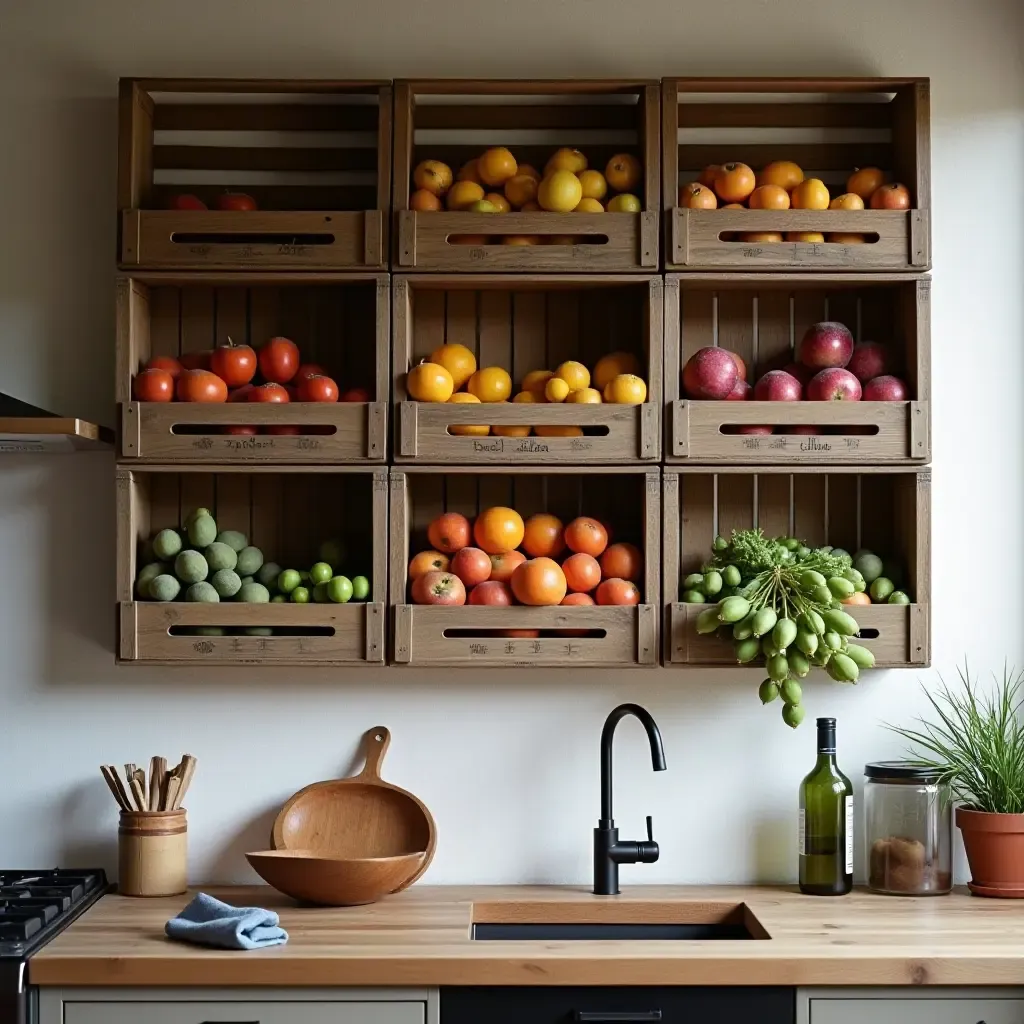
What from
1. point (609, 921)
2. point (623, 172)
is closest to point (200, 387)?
point (623, 172)

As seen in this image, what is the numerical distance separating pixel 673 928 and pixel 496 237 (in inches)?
56.1

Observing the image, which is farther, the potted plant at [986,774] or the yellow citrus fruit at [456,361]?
the yellow citrus fruit at [456,361]

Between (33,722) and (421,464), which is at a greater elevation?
(421,464)

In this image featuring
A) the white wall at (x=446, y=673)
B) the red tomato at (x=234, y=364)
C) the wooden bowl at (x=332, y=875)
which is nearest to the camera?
the wooden bowl at (x=332, y=875)

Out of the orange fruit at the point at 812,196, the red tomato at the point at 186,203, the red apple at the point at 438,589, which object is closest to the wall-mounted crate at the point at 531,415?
the red apple at the point at 438,589

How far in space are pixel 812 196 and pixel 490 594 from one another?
1.02m

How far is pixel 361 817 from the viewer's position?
9.20 ft

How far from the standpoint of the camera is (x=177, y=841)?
8.86 ft

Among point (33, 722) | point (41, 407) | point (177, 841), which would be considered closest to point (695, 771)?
point (177, 841)

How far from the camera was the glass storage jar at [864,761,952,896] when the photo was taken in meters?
2.67

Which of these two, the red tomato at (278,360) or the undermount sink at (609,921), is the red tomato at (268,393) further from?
the undermount sink at (609,921)

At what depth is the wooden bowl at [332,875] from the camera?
2.50 metres

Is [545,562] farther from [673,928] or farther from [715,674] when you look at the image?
[673,928]

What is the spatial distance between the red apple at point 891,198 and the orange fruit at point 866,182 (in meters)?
0.02
